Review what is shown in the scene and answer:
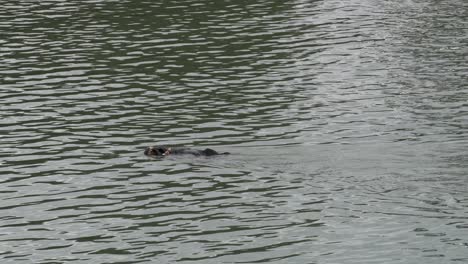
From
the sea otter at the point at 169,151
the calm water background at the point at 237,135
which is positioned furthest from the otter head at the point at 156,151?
the calm water background at the point at 237,135

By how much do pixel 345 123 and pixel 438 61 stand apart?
10226 mm

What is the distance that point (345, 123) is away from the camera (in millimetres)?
36469

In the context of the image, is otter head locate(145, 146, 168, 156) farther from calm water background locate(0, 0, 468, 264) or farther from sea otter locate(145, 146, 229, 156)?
calm water background locate(0, 0, 468, 264)

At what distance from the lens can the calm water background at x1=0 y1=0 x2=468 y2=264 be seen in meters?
26.3

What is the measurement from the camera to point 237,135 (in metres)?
35.4

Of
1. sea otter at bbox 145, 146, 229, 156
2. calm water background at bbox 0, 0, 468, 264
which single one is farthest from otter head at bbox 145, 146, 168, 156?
calm water background at bbox 0, 0, 468, 264

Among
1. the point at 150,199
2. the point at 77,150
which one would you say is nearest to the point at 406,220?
the point at 150,199

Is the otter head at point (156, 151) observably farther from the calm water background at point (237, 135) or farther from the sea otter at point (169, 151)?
the calm water background at point (237, 135)

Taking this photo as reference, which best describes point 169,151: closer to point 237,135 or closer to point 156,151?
point 156,151

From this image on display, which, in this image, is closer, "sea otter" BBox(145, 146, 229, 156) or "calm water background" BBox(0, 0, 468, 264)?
"calm water background" BBox(0, 0, 468, 264)

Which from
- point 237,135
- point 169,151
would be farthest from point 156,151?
point 237,135

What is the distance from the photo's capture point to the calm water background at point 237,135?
86.4 feet

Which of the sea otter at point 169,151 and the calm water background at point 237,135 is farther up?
the sea otter at point 169,151

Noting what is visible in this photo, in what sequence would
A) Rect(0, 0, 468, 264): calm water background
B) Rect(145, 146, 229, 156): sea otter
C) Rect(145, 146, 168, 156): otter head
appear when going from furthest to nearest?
Rect(145, 146, 168, 156): otter head
Rect(145, 146, 229, 156): sea otter
Rect(0, 0, 468, 264): calm water background
